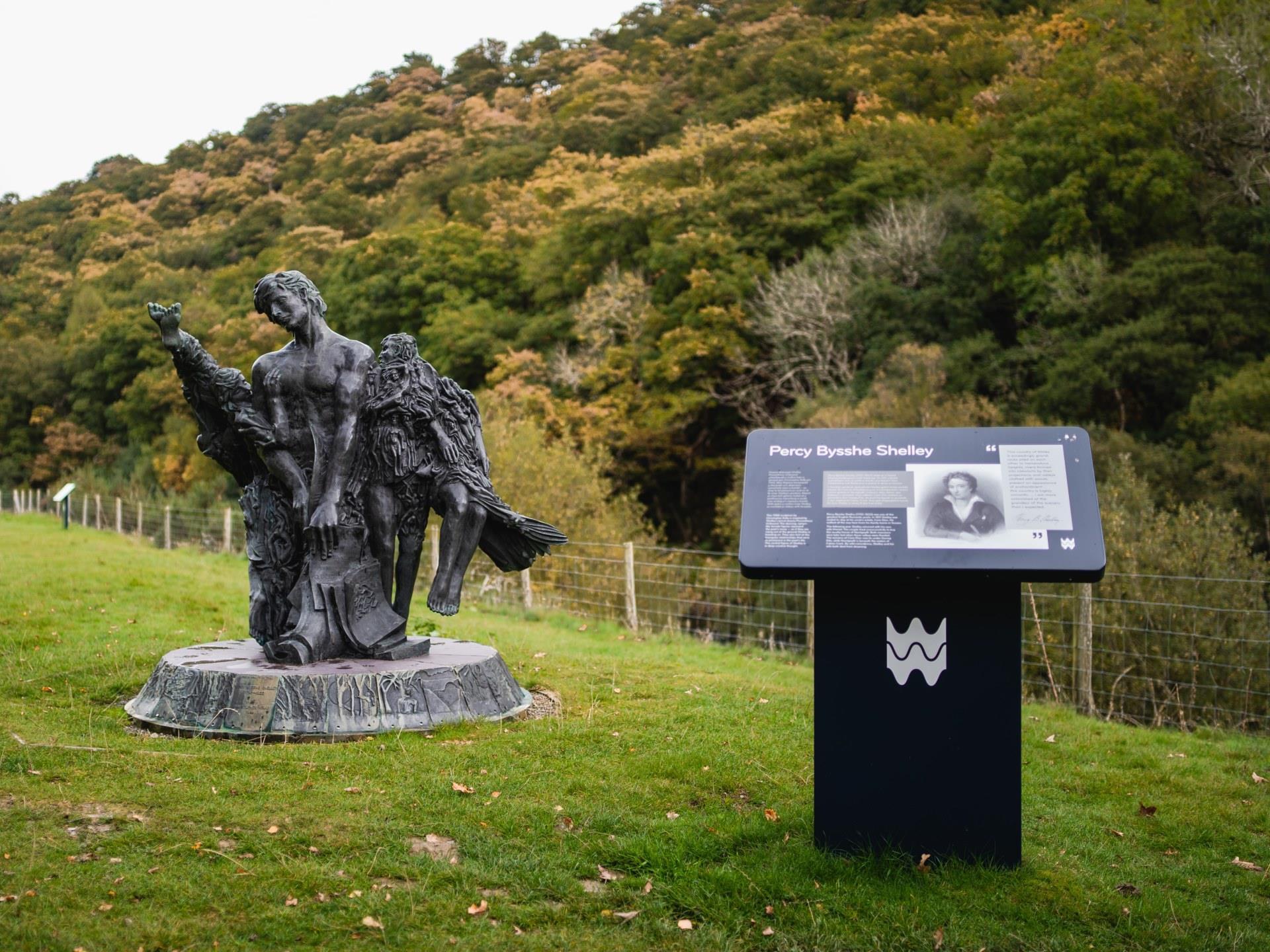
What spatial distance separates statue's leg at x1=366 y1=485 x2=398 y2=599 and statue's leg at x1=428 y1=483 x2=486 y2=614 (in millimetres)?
338

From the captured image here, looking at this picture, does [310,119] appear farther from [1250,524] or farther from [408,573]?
[408,573]

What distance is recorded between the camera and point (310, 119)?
70812mm

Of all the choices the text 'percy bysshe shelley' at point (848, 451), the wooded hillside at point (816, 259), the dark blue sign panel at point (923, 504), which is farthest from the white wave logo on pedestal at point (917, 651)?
the wooded hillside at point (816, 259)

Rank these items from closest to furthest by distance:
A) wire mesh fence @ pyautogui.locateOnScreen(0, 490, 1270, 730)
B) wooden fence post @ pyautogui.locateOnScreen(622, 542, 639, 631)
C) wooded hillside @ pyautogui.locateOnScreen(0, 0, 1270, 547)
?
wire mesh fence @ pyautogui.locateOnScreen(0, 490, 1270, 730), wooden fence post @ pyautogui.locateOnScreen(622, 542, 639, 631), wooded hillside @ pyautogui.locateOnScreen(0, 0, 1270, 547)

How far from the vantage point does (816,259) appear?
95.6 ft

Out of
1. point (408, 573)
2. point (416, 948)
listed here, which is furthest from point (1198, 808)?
point (408, 573)

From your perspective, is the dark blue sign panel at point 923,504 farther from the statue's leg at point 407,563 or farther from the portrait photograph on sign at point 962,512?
the statue's leg at point 407,563

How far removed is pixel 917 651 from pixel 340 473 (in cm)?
442

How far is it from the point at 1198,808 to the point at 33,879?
574 centimetres

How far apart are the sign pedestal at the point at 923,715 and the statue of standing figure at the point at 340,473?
3.59 m

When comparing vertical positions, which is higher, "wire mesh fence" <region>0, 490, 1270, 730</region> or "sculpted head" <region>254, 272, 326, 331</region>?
"sculpted head" <region>254, 272, 326, 331</region>

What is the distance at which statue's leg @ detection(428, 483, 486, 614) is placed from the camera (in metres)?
8.01

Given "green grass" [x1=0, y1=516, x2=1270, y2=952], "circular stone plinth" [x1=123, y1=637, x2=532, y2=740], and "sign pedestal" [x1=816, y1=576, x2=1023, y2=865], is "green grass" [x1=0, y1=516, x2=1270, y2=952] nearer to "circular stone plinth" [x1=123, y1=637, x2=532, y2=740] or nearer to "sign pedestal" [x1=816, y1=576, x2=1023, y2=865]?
"sign pedestal" [x1=816, y1=576, x2=1023, y2=865]

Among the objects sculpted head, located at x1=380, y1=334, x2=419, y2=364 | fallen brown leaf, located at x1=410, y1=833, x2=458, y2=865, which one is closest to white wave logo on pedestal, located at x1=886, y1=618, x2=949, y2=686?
fallen brown leaf, located at x1=410, y1=833, x2=458, y2=865
